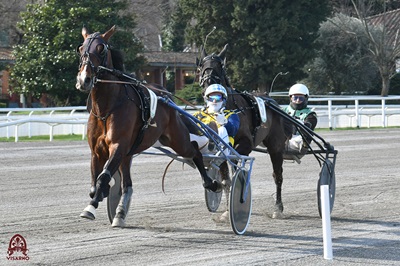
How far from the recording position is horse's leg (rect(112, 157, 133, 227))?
7574mm

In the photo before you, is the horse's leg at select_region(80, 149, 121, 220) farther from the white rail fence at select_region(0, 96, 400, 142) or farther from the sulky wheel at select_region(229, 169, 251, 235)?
the white rail fence at select_region(0, 96, 400, 142)

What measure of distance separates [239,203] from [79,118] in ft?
46.8

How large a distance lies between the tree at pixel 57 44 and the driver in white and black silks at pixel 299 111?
1779 centimetres

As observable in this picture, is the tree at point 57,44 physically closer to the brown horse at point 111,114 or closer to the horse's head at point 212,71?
the horse's head at point 212,71

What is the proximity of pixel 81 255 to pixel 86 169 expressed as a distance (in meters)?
7.29

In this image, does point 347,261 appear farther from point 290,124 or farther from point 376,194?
point 376,194

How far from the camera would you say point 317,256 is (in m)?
6.48

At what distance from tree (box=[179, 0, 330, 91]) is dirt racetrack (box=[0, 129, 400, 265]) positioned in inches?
760

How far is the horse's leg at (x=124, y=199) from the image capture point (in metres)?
7.57

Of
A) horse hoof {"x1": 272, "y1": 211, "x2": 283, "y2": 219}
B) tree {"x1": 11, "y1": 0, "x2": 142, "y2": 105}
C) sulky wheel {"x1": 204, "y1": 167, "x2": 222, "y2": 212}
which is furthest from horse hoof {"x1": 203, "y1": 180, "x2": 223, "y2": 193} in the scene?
tree {"x1": 11, "y1": 0, "x2": 142, "y2": 105}

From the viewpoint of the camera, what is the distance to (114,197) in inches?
310

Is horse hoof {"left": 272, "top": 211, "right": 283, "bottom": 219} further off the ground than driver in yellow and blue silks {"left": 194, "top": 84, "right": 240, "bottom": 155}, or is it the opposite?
driver in yellow and blue silks {"left": 194, "top": 84, "right": 240, "bottom": 155}

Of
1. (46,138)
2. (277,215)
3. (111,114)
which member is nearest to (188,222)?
(277,215)

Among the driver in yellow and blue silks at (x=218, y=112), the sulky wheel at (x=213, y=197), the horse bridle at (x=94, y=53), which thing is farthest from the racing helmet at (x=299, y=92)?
the horse bridle at (x=94, y=53)
